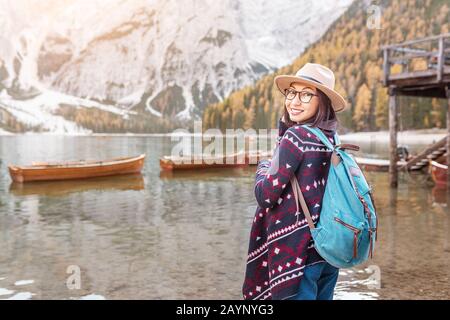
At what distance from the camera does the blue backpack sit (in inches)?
114

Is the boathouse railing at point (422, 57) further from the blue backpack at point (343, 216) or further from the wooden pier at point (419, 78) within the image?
the blue backpack at point (343, 216)

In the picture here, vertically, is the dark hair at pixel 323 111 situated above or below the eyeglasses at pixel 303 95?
below

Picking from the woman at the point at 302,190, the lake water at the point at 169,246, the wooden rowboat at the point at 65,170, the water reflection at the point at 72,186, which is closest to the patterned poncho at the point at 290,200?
the woman at the point at 302,190

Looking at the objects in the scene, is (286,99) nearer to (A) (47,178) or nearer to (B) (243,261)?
(B) (243,261)

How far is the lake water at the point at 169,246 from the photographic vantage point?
766 centimetres

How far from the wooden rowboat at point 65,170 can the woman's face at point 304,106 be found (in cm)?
2687

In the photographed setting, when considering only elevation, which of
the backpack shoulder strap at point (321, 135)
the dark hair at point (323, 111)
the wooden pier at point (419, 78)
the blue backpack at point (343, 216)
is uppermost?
the wooden pier at point (419, 78)

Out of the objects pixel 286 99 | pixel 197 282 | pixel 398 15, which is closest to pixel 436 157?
pixel 197 282

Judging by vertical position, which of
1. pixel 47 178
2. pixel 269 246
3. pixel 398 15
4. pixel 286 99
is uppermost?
pixel 398 15

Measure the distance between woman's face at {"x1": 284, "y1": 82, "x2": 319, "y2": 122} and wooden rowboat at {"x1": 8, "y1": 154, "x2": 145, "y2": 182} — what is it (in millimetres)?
26869

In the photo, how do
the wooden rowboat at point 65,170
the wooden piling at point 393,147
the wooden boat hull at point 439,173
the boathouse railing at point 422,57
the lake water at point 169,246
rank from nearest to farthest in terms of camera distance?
the lake water at point 169,246
the boathouse railing at point 422,57
the wooden boat hull at point 439,173
the wooden piling at point 393,147
the wooden rowboat at point 65,170

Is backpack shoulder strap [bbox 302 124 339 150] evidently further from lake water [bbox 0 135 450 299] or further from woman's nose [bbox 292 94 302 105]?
lake water [bbox 0 135 450 299]
